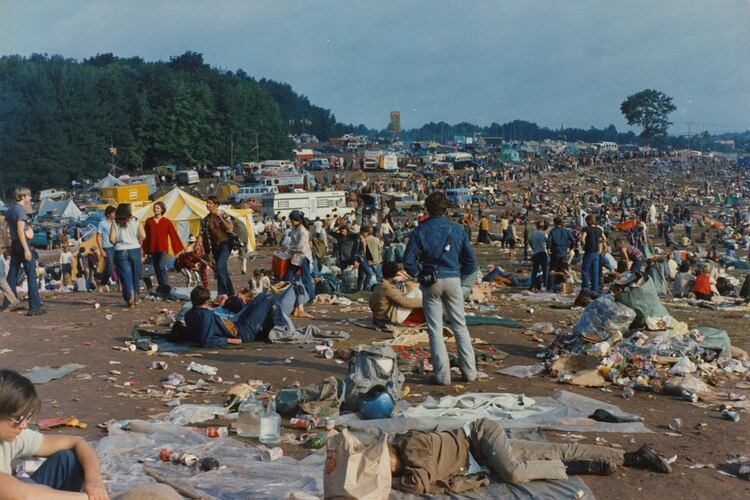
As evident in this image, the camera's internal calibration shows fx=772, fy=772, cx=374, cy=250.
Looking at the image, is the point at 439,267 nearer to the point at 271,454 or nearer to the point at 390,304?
the point at 271,454

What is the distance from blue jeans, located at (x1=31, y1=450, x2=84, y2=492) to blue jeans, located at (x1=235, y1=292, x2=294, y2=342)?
18.0 ft

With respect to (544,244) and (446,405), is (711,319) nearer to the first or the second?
(544,244)

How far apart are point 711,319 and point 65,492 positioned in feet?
39.4

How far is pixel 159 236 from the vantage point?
11883 mm

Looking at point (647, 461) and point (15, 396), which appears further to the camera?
point (647, 461)

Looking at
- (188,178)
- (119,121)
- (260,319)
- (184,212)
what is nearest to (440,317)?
(260,319)

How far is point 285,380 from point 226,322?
72.6 inches

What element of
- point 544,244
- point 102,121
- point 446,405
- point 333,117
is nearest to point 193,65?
point 102,121

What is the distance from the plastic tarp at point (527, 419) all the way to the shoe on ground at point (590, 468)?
967mm

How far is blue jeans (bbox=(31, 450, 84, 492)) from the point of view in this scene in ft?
11.9

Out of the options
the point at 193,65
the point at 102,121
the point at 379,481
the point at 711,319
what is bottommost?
the point at 711,319

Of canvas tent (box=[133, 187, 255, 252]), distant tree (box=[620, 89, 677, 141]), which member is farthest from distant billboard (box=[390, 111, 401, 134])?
canvas tent (box=[133, 187, 255, 252])

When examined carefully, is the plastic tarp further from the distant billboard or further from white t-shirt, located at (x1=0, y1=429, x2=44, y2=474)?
the distant billboard

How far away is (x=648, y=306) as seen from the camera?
9.07 metres
